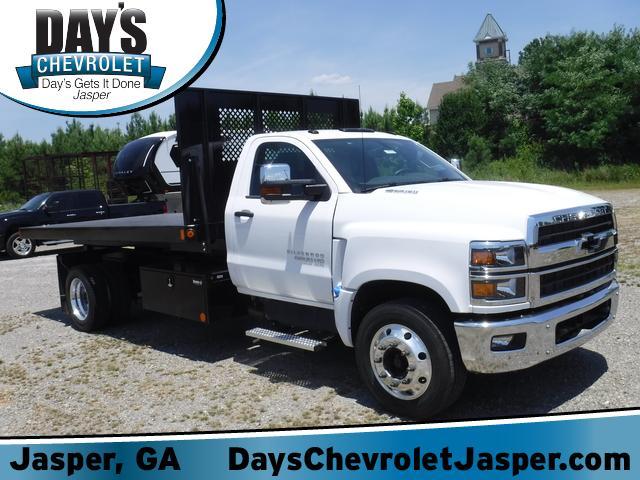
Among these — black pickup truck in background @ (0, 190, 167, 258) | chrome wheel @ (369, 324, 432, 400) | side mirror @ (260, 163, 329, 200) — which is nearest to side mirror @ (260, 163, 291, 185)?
side mirror @ (260, 163, 329, 200)

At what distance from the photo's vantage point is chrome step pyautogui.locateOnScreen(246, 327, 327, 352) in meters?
5.38

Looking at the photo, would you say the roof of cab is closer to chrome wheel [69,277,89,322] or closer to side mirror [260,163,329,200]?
side mirror [260,163,329,200]

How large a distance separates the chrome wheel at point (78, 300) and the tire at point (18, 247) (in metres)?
9.43

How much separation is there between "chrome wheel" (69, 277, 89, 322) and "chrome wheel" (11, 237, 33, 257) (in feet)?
31.8

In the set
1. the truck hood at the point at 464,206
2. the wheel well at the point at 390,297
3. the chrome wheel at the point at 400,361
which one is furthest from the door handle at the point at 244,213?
the chrome wheel at the point at 400,361

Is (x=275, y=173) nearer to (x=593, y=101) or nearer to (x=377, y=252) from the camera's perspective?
(x=377, y=252)

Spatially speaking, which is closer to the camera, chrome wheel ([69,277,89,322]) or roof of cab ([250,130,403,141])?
roof of cab ([250,130,403,141])

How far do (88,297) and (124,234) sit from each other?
4.18ft

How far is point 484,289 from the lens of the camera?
166 inches

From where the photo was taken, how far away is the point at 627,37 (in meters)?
37.4

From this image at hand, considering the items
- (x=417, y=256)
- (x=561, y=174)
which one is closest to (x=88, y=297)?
(x=417, y=256)

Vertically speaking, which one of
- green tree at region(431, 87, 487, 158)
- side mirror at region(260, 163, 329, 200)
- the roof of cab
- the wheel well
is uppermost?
green tree at region(431, 87, 487, 158)

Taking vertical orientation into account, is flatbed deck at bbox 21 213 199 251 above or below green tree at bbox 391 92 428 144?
below

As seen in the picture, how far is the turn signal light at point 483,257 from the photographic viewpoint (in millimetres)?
4207
